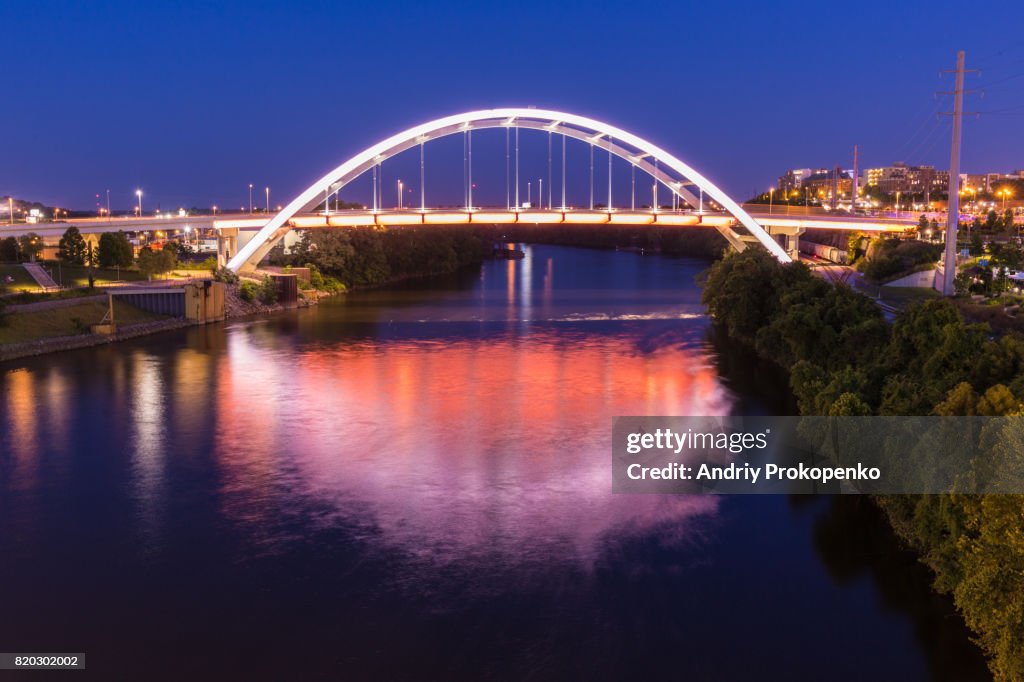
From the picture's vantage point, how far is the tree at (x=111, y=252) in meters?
30.3

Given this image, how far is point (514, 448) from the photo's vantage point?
12656 mm

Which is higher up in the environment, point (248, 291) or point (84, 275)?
point (84, 275)

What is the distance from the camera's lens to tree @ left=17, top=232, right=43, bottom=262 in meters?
30.0

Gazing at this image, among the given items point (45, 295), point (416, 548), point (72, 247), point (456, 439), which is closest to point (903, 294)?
point (456, 439)

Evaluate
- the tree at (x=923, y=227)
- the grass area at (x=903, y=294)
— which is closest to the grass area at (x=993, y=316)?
the grass area at (x=903, y=294)

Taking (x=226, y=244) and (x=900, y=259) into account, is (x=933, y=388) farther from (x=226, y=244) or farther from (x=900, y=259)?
(x=226, y=244)

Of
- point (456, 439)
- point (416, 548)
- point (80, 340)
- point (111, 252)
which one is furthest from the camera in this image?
point (111, 252)

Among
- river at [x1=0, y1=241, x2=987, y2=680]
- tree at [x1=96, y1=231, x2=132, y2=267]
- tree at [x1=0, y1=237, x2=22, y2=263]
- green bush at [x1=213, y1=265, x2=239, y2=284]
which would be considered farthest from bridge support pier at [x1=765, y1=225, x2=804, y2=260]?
tree at [x1=0, y1=237, x2=22, y2=263]

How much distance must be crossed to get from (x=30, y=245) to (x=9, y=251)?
0.64m

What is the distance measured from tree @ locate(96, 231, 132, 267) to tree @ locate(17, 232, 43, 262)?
1876 millimetres

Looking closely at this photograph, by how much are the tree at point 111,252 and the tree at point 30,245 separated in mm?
1876

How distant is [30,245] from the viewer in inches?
1203

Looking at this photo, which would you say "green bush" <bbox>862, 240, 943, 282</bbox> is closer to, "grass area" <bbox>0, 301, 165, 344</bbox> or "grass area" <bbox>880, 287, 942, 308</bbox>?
"grass area" <bbox>880, 287, 942, 308</bbox>

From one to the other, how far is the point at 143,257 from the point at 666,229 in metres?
42.3
